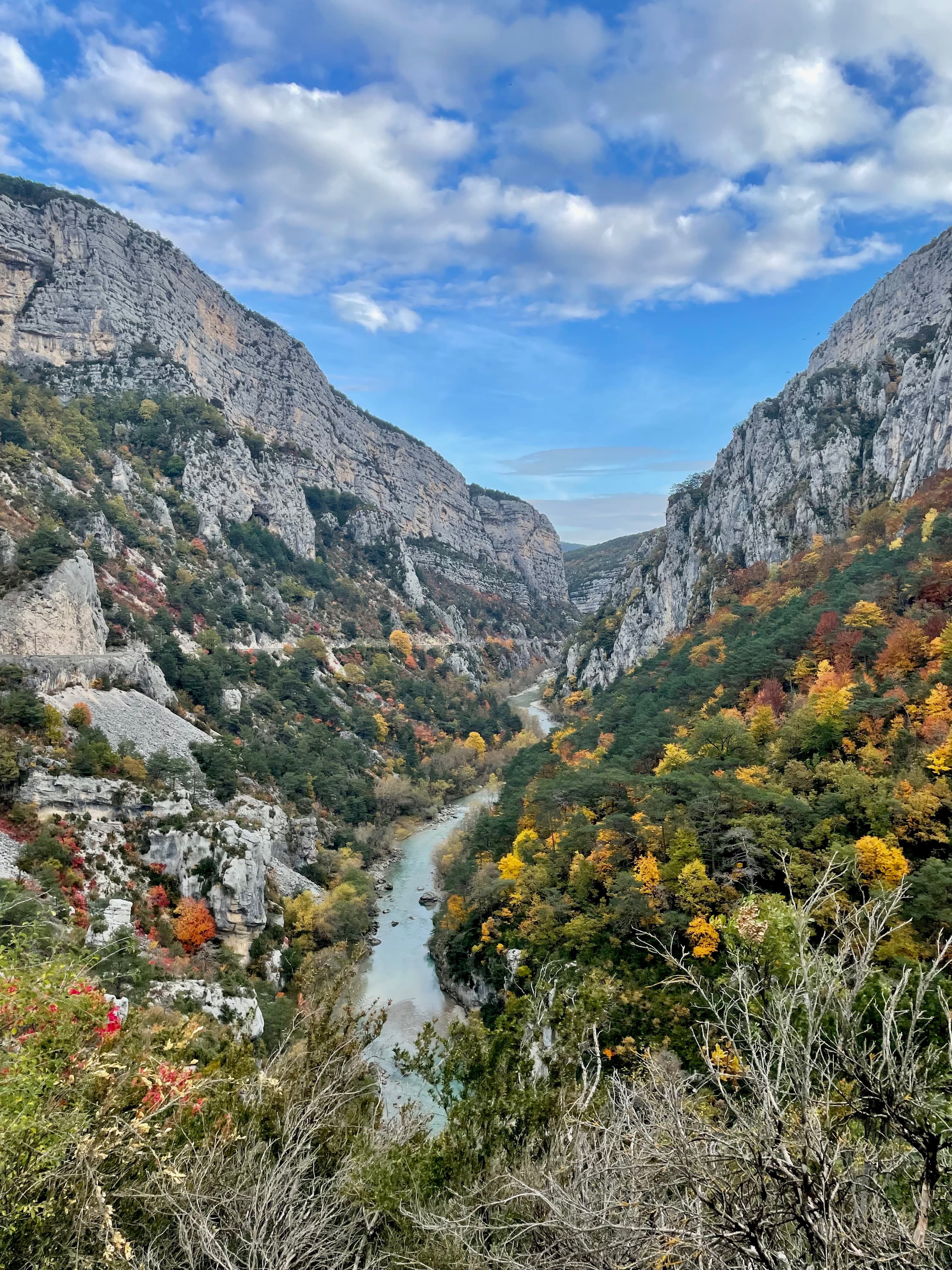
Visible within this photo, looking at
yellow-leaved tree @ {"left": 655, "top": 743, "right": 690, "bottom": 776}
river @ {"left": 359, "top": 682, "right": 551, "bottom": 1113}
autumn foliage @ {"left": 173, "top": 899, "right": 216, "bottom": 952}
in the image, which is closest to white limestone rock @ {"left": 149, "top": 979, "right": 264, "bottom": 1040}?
autumn foliage @ {"left": 173, "top": 899, "right": 216, "bottom": 952}

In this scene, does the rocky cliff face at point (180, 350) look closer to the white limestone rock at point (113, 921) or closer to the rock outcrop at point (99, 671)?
the rock outcrop at point (99, 671)

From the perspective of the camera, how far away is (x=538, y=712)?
89938 millimetres

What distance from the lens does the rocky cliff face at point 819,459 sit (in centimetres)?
5144

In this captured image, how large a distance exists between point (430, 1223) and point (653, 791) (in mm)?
19748

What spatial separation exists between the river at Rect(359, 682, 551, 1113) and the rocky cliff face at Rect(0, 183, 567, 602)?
46.5 m

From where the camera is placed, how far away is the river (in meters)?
21.1

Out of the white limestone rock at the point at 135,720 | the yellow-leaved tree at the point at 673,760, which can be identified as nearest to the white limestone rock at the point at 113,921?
the white limestone rock at the point at 135,720

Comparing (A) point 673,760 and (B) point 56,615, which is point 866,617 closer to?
(A) point 673,760

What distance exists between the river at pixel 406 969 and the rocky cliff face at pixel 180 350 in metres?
46.5

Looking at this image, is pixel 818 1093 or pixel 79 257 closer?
pixel 818 1093

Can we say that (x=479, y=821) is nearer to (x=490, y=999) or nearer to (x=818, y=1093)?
(x=490, y=999)

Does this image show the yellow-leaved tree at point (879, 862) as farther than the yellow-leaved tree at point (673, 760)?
No

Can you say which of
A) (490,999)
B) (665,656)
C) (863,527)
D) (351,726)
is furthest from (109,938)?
(863,527)

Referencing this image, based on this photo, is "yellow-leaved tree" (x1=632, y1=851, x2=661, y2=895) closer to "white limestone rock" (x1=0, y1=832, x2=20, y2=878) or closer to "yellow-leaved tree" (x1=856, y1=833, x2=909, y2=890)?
"yellow-leaved tree" (x1=856, y1=833, x2=909, y2=890)
